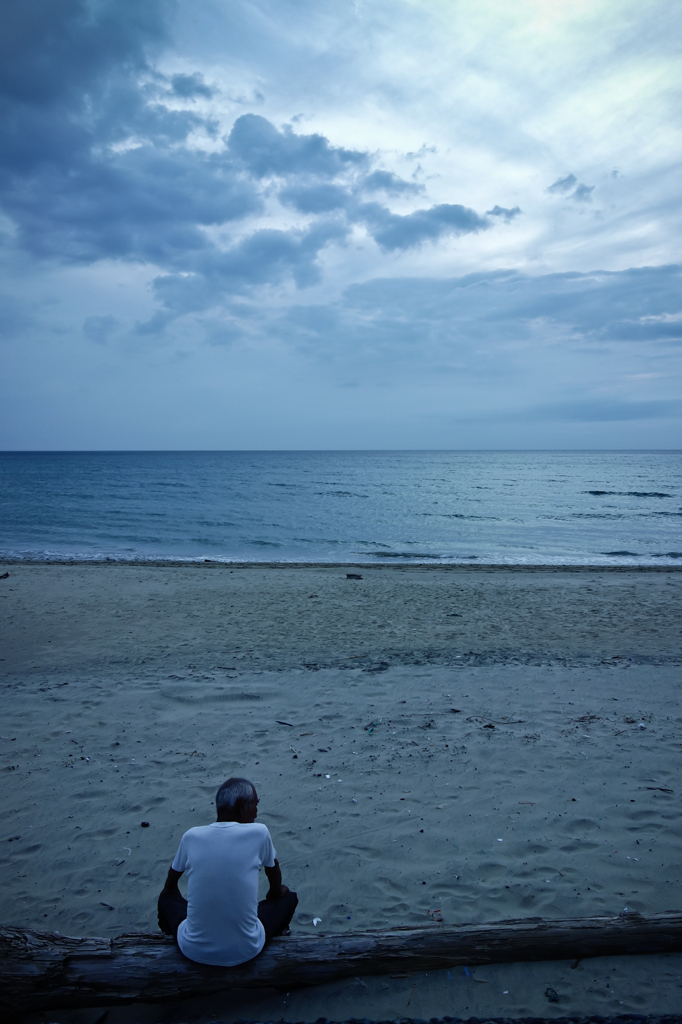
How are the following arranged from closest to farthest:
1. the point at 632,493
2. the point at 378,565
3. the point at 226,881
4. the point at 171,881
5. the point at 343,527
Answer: the point at 226,881
the point at 171,881
the point at 378,565
the point at 343,527
the point at 632,493

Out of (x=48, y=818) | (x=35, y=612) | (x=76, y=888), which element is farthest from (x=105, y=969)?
(x=35, y=612)

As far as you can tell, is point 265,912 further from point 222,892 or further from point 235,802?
point 235,802

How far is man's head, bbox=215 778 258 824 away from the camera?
3.09 metres

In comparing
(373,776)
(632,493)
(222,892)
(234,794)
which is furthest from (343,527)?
(632,493)

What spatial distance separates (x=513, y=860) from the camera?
4.27 m

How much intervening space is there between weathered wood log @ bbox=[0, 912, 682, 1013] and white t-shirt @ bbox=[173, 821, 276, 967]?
12cm

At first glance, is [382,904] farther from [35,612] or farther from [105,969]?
[35,612]

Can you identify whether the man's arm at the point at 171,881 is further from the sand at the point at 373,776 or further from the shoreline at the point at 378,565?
the shoreline at the point at 378,565

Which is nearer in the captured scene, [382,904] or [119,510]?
[382,904]

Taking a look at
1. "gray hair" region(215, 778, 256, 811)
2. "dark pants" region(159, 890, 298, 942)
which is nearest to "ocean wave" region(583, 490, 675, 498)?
Result: "dark pants" region(159, 890, 298, 942)

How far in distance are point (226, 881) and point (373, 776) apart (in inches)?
111

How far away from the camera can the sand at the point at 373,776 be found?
369 centimetres

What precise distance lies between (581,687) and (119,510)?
3413 cm

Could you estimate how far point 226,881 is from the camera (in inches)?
115
